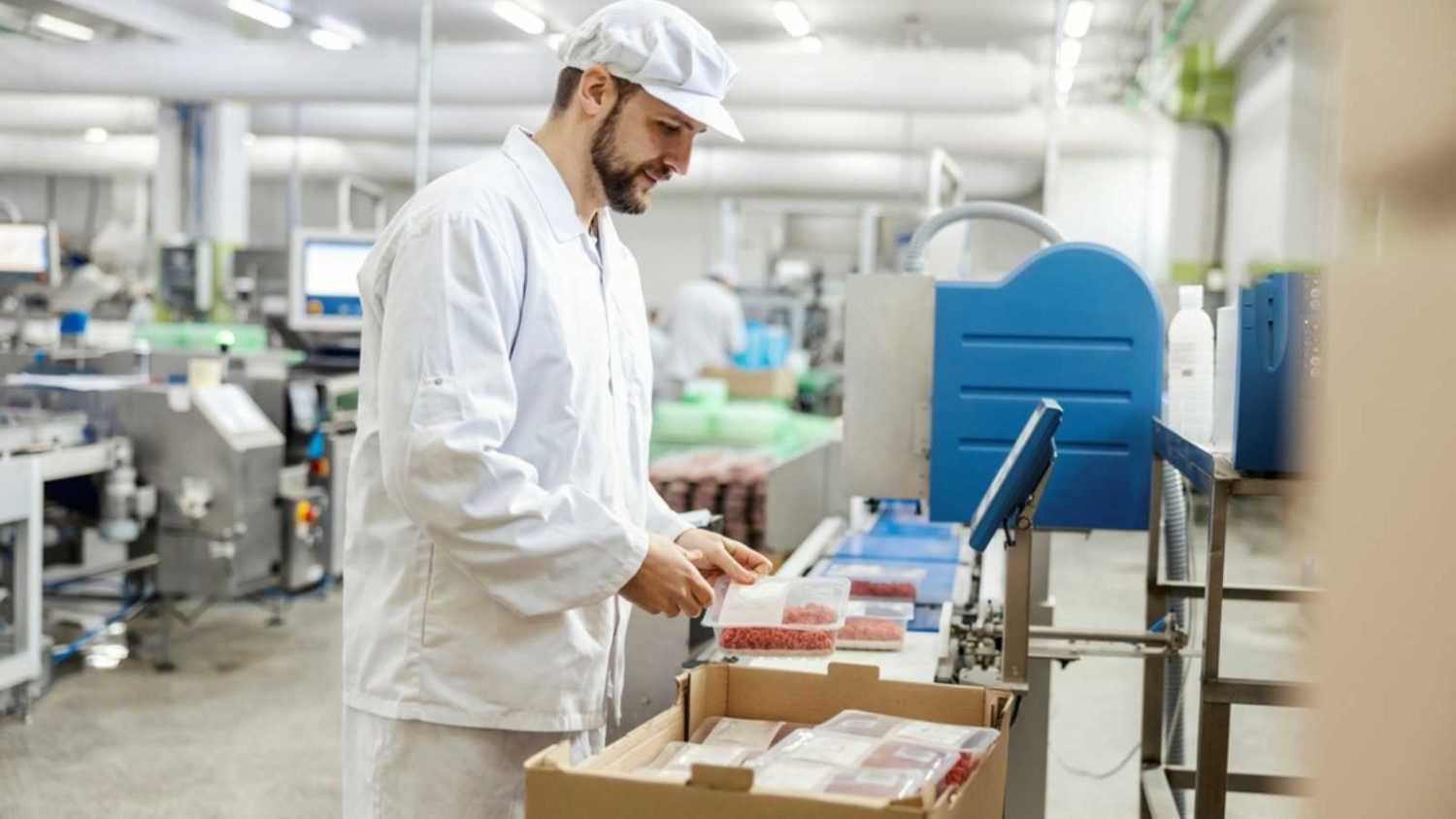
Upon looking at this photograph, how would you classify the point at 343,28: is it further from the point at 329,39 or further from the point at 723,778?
the point at 723,778

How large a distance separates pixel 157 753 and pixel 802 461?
6.60 ft

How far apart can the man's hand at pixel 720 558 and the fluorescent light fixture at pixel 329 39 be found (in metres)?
9.20

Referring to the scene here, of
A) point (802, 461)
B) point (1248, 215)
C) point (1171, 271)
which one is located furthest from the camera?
point (1171, 271)

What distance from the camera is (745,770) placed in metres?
1.18

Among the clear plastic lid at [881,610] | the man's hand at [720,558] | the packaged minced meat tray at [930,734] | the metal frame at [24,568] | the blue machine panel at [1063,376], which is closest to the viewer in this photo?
the packaged minced meat tray at [930,734]

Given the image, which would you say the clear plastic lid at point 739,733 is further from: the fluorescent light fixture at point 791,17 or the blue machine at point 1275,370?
the fluorescent light fixture at point 791,17

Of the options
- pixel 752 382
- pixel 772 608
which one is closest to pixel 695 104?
pixel 772 608

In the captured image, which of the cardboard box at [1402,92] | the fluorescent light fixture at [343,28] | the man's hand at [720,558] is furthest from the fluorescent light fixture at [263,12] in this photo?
the cardboard box at [1402,92]

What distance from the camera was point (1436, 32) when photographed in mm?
419

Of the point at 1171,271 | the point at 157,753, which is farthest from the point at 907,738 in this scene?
the point at 1171,271

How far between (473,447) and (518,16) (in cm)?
824

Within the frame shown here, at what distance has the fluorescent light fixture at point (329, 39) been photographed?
401 inches

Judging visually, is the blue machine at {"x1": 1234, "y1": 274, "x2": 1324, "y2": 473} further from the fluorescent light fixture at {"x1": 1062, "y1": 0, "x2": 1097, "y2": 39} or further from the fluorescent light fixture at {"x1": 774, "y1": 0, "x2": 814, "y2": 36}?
the fluorescent light fixture at {"x1": 774, "y1": 0, "x2": 814, "y2": 36}

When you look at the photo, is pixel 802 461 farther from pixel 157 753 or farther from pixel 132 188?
pixel 132 188
